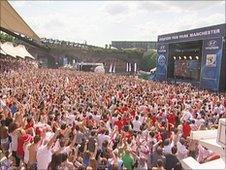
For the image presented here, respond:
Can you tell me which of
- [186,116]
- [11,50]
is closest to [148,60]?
[11,50]

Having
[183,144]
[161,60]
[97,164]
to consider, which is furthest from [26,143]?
[161,60]

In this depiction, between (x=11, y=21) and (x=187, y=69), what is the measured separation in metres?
29.6

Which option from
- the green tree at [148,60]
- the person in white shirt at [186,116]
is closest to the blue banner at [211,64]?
the person in white shirt at [186,116]

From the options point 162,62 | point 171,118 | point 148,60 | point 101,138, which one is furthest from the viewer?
point 148,60

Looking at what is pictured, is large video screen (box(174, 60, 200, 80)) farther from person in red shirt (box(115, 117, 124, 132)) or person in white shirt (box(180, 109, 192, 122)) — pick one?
person in red shirt (box(115, 117, 124, 132))

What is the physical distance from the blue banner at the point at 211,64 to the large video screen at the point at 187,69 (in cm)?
221

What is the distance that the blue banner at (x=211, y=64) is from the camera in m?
33.9

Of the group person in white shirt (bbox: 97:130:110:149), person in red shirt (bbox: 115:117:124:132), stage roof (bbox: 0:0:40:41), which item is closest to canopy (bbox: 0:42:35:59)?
stage roof (bbox: 0:0:40:41)

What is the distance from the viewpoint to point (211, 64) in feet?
115

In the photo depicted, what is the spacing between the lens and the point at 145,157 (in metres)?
9.13

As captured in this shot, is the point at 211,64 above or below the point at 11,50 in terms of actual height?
below

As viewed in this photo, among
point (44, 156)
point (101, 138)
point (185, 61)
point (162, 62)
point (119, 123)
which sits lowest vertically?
point (119, 123)

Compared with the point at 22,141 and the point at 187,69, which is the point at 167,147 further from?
the point at 187,69

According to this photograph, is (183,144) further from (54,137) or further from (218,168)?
(218,168)
